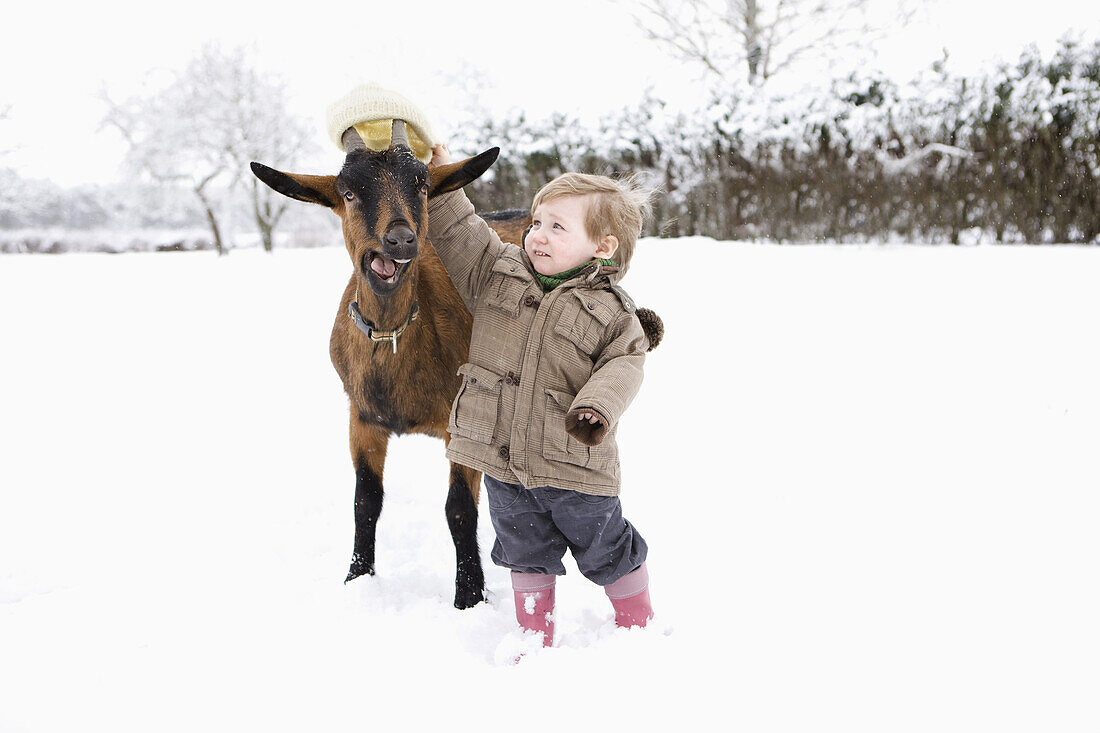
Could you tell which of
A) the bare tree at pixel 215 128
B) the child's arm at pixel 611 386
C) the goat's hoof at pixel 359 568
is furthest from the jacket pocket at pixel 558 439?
the bare tree at pixel 215 128

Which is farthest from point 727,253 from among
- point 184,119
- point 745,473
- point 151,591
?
point 184,119

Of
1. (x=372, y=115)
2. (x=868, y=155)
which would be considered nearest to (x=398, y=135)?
(x=372, y=115)

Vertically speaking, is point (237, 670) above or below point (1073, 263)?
below

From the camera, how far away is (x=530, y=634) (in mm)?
2275

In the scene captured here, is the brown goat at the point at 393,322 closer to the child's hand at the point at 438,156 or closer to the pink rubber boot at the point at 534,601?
the child's hand at the point at 438,156

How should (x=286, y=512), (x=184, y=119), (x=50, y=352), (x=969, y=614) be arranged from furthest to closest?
(x=184, y=119) < (x=50, y=352) < (x=286, y=512) < (x=969, y=614)

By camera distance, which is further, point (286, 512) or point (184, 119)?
point (184, 119)

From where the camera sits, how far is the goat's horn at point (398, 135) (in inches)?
93.0

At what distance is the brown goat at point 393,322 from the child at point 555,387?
352 millimetres

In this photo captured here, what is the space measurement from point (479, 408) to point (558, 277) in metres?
0.51

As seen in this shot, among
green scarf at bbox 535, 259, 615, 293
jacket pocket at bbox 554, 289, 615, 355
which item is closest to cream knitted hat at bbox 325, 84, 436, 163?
green scarf at bbox 535, 259, 615, 293

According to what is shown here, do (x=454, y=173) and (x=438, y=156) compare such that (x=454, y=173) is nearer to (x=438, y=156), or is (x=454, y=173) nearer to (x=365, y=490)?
(x=438, y=156)

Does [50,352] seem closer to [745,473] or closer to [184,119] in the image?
[745,473]

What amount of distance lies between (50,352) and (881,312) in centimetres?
769
